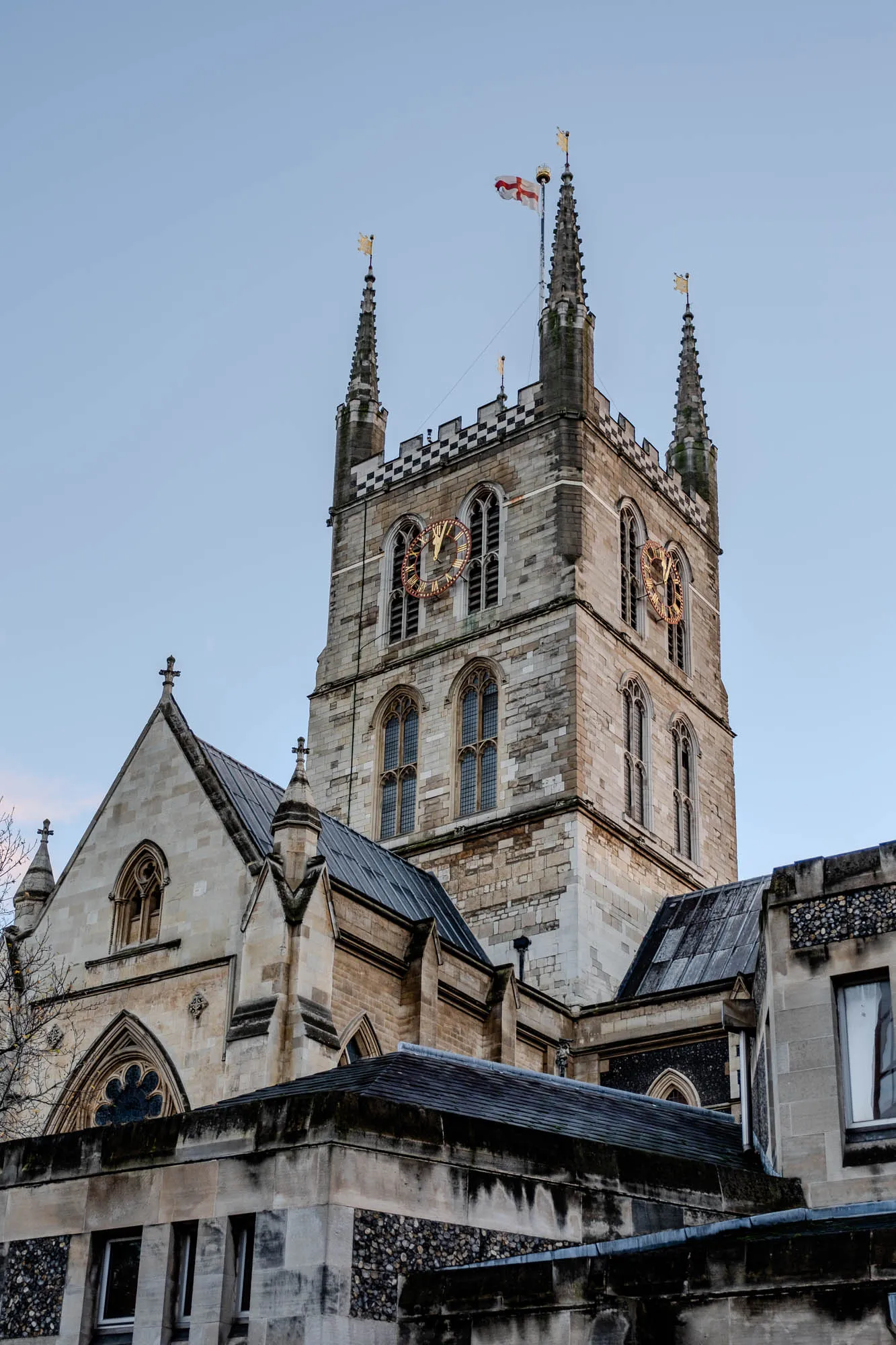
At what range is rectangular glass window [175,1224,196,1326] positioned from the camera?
1448 cm

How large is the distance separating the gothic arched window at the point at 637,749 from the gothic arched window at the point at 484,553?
12.8 ft

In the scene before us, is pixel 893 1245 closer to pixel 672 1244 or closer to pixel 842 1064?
pixel 672 1244

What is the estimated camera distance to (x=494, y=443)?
134ft

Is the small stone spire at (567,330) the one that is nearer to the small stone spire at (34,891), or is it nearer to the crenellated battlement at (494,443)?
the crenellated battlement at (494,443)

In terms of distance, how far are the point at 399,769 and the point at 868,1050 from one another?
2418cm

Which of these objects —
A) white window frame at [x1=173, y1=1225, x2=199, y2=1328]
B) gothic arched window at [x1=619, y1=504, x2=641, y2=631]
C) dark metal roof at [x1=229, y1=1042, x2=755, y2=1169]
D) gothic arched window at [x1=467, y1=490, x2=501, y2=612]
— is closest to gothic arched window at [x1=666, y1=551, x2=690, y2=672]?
gothic arched window at [x1=619, y1=504, x2=641, y2=631]

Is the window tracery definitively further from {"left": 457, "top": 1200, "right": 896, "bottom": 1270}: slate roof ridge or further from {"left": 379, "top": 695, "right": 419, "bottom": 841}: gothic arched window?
{"left": 379, "top": 695, "right": 419, "bottom": 841}: gothic arched window

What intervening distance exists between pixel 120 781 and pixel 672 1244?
53.3ft

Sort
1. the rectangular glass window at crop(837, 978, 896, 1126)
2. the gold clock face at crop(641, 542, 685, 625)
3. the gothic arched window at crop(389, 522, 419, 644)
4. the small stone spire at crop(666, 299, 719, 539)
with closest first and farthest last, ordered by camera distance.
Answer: the rectangular glass window at crop(837, 978, 896, 1126) → the gothic arched window at crop(389, 522, 419, 644) → the gold clock face at crop(641, 542, 685, 625) → the small stone spire at crop(666, 299, 719, 539)

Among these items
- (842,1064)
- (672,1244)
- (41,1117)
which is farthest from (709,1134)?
(41,1117)

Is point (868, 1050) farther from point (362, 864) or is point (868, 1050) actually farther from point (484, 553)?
point (484, 553)

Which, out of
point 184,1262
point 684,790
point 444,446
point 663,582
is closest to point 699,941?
point 684,790

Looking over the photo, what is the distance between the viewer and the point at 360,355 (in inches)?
1818

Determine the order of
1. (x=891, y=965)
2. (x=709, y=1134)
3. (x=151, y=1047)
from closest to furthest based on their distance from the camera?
(x=891, y=965)
(x=709, y=1134)
(x=151, y=1047)
